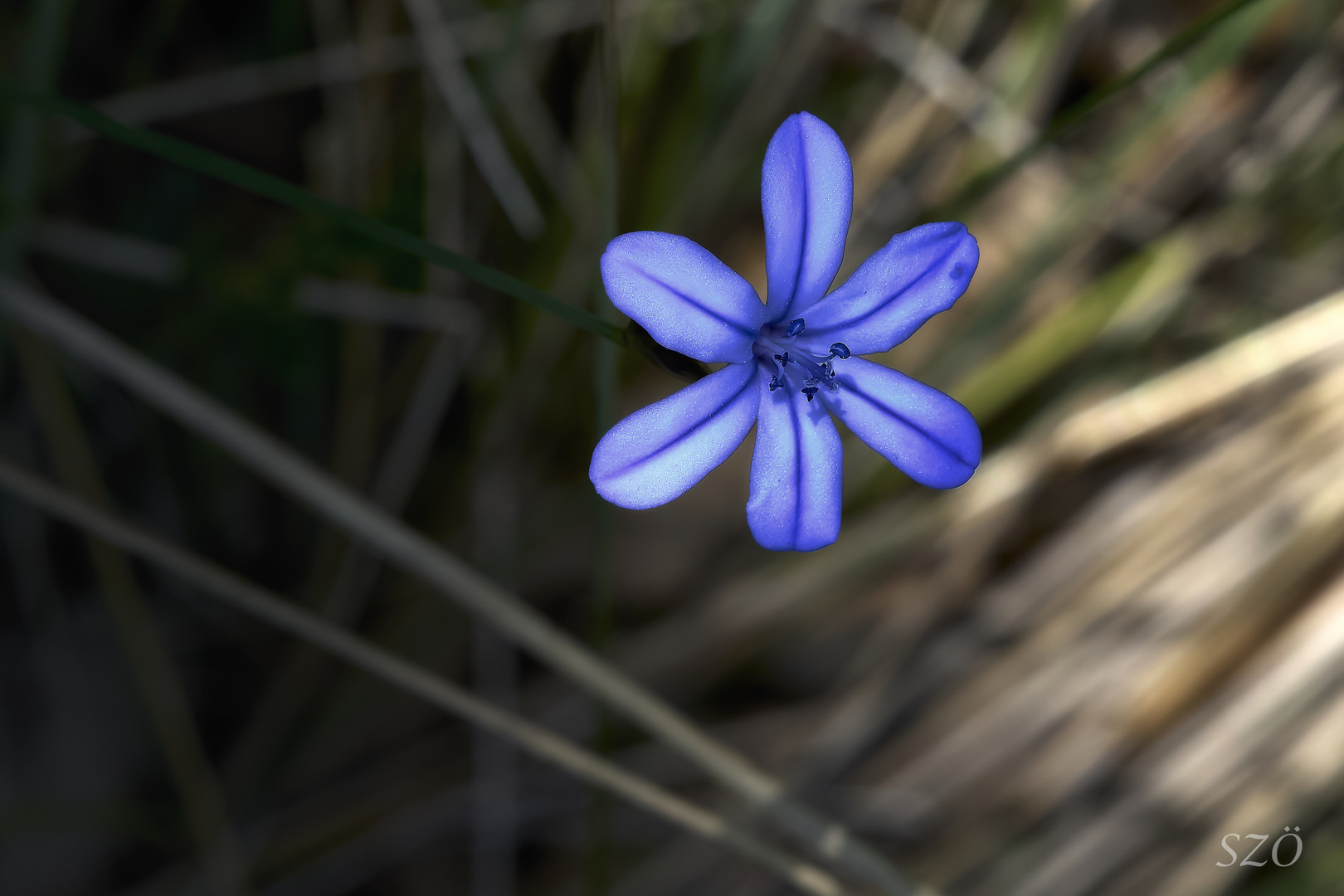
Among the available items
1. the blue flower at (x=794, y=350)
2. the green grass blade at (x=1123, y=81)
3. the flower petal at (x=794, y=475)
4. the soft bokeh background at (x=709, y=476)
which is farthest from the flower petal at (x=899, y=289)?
the soft bokeh background at (x=709, y=476)

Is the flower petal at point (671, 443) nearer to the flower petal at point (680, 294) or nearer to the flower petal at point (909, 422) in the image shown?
the flower petal at point (680, 294)

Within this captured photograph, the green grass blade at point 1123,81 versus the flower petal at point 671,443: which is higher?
the green grass blade at point 1123,81

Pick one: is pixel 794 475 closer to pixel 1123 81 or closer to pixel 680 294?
pixel 680 294

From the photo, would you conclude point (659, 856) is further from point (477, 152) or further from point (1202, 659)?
point (477, 152)

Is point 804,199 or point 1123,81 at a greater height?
point 1123,81

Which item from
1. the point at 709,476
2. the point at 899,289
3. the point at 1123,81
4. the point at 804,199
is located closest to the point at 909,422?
the point at 899,289

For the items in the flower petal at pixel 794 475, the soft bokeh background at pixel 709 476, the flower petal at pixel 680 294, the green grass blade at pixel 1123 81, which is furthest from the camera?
the soft bokeh background at pixel 709 476


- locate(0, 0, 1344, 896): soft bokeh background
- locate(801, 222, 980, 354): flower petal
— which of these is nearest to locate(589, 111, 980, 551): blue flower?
locate(801, 222, 980, 354): flower petal
